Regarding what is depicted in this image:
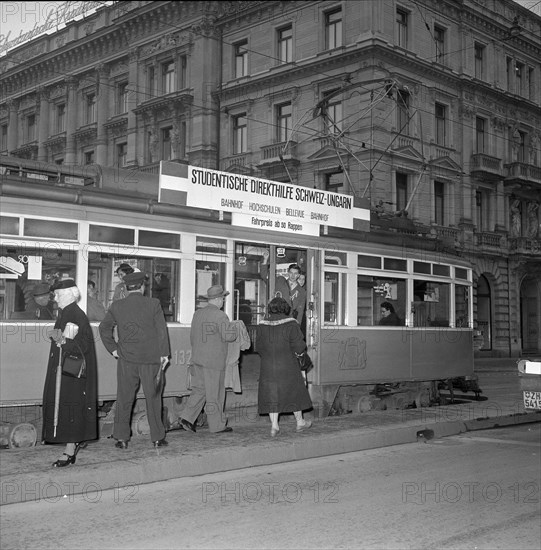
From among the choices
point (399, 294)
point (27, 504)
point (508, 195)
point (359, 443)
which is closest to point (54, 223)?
point (27, 504)

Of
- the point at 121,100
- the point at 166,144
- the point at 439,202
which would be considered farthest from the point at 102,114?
the point at 439,202

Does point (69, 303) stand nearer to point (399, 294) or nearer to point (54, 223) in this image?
point (54, 223)

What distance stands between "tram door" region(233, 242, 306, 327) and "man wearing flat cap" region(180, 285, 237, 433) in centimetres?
167

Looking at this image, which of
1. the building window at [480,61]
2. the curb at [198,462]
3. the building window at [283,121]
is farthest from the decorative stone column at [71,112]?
the curb at [198,462]

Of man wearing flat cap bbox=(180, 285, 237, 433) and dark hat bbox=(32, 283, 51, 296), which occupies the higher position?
dark hat bbox=(32, 283, 51, 296)

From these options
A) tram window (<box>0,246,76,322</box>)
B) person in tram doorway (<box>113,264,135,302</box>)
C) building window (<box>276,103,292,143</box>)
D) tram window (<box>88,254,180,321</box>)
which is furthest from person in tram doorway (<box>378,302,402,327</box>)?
building window (<box>276,103,292,143</box>)

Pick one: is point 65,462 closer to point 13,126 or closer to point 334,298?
point 334,298

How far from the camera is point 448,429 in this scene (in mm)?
10750

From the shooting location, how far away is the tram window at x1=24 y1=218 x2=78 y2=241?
8.42m

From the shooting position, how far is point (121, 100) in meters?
39.4

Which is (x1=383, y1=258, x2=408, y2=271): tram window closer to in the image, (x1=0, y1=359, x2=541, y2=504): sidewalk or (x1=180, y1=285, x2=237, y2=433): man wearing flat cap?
(x1=0, y1=359, x2=541, y2=504): sidewalk

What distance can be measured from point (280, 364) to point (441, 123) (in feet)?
88.6

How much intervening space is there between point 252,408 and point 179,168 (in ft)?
11.8

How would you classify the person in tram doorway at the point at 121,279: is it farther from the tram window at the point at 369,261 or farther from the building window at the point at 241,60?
the building window at the point at 241,60
